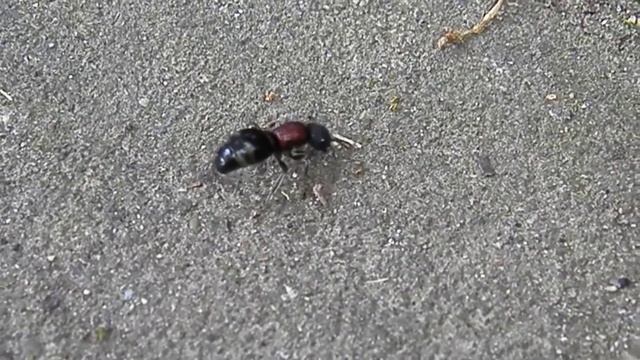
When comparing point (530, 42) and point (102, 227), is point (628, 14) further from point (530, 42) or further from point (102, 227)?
point (102, 227)

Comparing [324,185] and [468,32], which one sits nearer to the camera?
[324,185]

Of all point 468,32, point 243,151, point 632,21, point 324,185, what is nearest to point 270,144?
point 243,151

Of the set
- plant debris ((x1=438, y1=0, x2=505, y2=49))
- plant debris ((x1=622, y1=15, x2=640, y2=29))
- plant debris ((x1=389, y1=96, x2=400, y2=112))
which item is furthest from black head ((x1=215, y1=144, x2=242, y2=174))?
plant debris ((x1=622, y1=15, x2=640, y2=29))

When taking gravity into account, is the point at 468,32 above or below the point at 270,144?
below

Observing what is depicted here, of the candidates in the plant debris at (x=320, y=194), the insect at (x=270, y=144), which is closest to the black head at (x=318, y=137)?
the insect at (x=270, y=144)

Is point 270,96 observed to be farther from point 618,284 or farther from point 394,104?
point 618,284

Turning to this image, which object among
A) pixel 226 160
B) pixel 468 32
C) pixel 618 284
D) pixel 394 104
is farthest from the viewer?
pixel 468 32

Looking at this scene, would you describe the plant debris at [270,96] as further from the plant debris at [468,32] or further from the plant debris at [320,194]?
the plant debris at [468,32]
